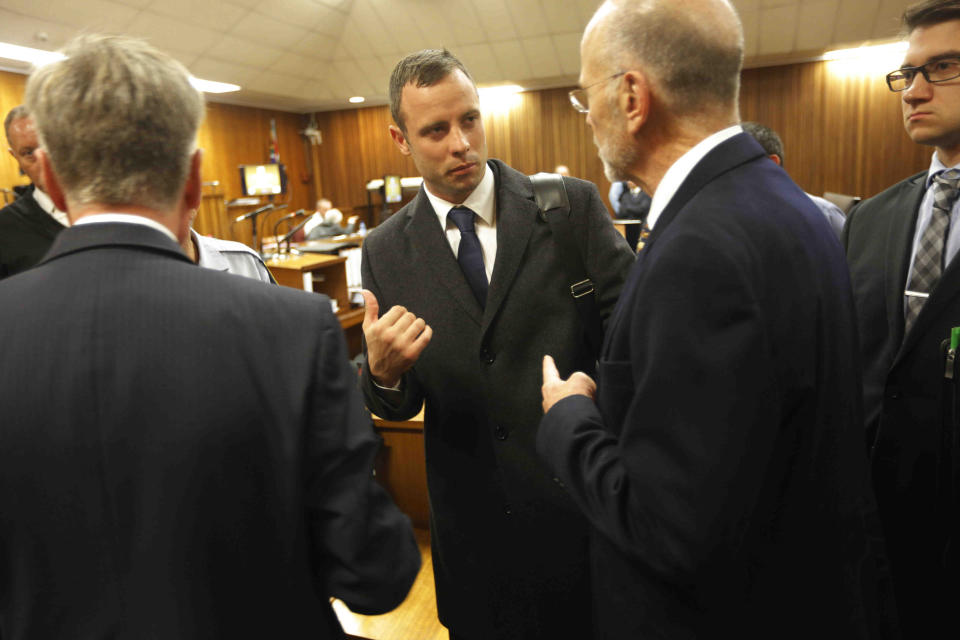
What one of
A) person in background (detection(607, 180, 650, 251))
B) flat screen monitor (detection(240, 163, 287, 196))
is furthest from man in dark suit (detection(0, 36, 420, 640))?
flat screen monitor (detection(240, 163, 287, 196))

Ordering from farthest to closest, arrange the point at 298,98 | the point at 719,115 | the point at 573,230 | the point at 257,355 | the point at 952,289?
1. the point at 298,98
2. the point at 573,230
3. the point at 952,289
4. the point at 719,115
5. the point at 257,355

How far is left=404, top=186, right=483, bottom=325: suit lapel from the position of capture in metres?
1.59

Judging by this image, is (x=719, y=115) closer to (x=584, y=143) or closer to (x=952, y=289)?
(x=952, y=289)

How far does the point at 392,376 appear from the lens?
1.50 meters

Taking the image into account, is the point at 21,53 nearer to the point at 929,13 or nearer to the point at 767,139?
the point at 767,139

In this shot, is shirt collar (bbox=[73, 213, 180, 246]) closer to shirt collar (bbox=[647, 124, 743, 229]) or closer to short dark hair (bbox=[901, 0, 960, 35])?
shirt collar (bbox=[647, 124, 743, 229])

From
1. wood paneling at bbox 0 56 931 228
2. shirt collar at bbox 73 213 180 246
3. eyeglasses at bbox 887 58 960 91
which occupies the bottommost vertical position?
shirt collar at bbox 73 213 180 246

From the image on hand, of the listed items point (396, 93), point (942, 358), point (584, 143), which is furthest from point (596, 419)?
point (584, 143)

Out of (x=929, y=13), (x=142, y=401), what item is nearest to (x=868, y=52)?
A: (x=929, y=13)

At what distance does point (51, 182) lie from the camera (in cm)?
82

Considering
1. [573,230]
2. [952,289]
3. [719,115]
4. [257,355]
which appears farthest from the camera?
[573,230]

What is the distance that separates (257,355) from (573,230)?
103 centimetres

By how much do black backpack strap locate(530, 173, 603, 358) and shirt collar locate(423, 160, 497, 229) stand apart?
13 centimetres

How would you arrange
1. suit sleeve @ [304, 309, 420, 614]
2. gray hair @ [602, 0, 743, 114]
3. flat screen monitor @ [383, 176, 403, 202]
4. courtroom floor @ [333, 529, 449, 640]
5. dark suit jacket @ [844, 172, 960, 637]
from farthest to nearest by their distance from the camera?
1. flat screen monitor @ [383, 176, 403, 202]
2. courtroom floor @ [333, 529, 449, 640]
3. dark suit jacket @ [844, 172, 960, 637]
4. gray hair @ [602, 0, 743, 114]
5. suit sleeve @ [304, 309, 420, 614]
